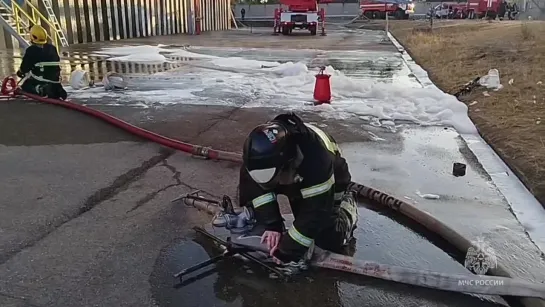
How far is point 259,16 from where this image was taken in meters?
53.5

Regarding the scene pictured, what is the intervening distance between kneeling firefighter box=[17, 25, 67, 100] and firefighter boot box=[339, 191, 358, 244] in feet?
20.6

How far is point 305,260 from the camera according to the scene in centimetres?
307

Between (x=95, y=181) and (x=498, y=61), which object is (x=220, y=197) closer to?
(x=95, y=181)

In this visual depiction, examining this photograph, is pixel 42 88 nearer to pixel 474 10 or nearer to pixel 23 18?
pixel 23 18

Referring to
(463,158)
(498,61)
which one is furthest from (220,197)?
(498,61)

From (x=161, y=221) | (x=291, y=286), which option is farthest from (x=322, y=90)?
(x=291, y=286)

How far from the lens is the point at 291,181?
2.87 m

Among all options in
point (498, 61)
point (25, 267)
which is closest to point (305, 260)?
point (25, 267)

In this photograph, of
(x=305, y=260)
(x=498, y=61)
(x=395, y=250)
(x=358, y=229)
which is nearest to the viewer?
(x=305, y=260)

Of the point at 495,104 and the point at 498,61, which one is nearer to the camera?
the point at 495,104

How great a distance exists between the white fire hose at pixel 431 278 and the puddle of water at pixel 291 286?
5cm

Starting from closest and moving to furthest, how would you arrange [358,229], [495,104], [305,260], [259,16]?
[305,260]
[358,229]
[495,104]
[259,16]

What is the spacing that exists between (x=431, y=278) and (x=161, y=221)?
1.97m

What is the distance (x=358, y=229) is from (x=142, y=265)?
1.56 meters
